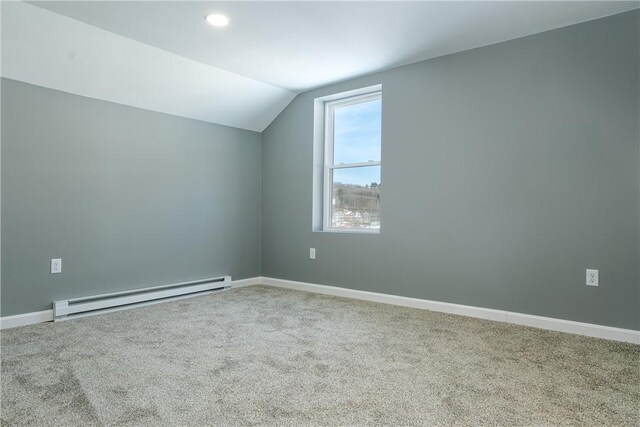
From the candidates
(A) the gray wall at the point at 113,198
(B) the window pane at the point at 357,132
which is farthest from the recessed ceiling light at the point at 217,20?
(B) the window pane at the point at 357,132

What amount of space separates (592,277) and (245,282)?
324 centimetres

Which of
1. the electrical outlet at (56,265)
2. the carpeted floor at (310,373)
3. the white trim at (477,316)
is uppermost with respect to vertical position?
the electrical outlet at (56,265)

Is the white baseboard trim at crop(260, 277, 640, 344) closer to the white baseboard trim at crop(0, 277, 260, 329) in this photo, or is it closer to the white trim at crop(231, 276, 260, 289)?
the white trim at crop(231, 276, 260, 289)

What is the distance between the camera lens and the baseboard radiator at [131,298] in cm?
309

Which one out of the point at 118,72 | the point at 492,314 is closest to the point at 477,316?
the point at 492,314

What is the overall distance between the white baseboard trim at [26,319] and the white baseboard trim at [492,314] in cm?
Result: 222

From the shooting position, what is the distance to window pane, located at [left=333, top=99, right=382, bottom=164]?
3.98 m

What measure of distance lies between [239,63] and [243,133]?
112 centimetres

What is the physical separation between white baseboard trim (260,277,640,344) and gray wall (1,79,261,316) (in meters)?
1.11

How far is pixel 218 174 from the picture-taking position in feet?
14.1

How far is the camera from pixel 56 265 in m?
3.10

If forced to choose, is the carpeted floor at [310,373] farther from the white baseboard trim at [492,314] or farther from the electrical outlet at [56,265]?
the electrical outlet at [56,265]

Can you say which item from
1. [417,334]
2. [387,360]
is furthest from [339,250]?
[387,360]

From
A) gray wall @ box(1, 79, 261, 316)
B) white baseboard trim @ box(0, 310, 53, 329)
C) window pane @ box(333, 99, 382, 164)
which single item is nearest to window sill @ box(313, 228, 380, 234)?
window pane @ box(333, 99, 382, 164)
